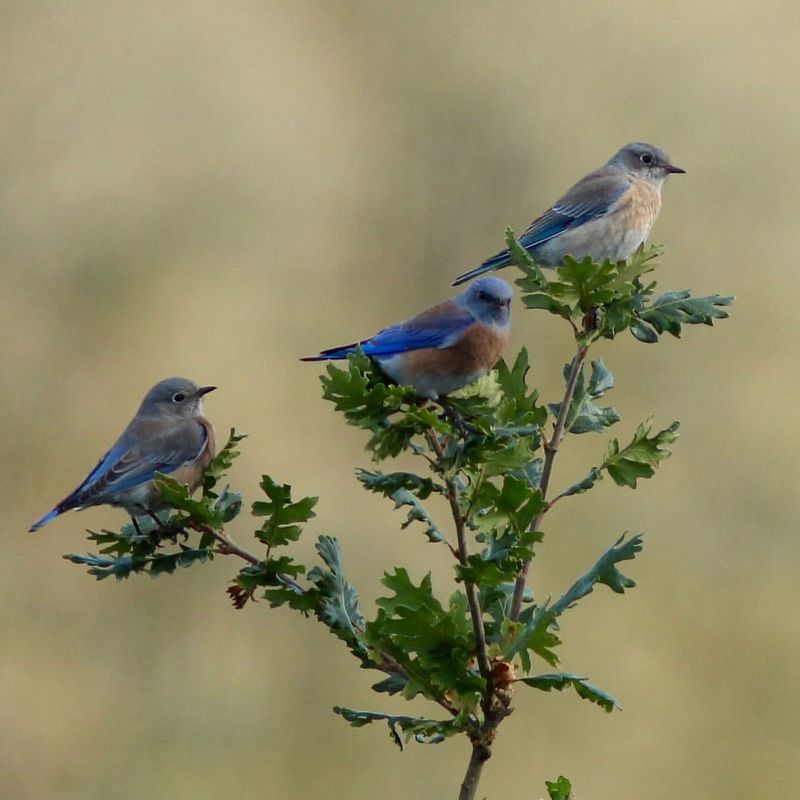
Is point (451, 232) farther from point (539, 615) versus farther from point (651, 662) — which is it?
point (539, 615)

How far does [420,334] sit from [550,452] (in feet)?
2.55

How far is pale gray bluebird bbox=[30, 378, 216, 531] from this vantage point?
524 cm

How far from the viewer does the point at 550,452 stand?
3.36m

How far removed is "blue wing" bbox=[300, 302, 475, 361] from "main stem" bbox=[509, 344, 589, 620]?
1.72ft

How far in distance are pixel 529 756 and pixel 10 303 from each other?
7616 millimetres

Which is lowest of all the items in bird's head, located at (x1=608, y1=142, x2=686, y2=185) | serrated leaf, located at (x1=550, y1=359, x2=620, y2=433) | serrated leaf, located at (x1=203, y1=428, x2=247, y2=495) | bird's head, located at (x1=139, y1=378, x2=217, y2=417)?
serrated leaf, located at (x1=203, y1=428, x2=247, y2=495)

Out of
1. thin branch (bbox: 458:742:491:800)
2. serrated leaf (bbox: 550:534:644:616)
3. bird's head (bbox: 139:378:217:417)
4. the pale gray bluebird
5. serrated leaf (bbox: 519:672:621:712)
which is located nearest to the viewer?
thin branch (bbox: 458:742:491:800)

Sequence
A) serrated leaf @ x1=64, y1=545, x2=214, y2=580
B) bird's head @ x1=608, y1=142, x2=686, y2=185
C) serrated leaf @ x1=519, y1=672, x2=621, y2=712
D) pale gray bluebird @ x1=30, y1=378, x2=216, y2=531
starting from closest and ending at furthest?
serrated leaf @ x1=519, y1=672, x2=621, y2=712 → serrated leaf @ x1=64, y1=545, x2=214, y2=580 → pale gray bluebird @ x1=30, y1=378, x2=216, y2=531 → bird's head @ x1=608, y1=142, x2=686, y2=185

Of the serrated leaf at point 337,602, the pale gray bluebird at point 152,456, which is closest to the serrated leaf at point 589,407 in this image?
the serrated leaf at point 337,602

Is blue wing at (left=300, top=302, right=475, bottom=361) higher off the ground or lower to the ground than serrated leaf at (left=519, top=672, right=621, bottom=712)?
higher

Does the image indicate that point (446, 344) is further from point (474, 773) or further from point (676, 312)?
point (474, 773)

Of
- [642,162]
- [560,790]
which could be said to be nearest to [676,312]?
[560,790]

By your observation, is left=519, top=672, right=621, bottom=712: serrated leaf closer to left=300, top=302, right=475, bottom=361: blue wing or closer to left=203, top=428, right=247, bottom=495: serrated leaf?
left=203, top=428, right=247, bottom=495: serrated leaf

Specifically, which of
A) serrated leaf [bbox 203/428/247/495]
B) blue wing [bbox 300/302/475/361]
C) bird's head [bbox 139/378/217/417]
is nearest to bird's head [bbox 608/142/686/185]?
bird's head [bbox 139/378/217/417]
